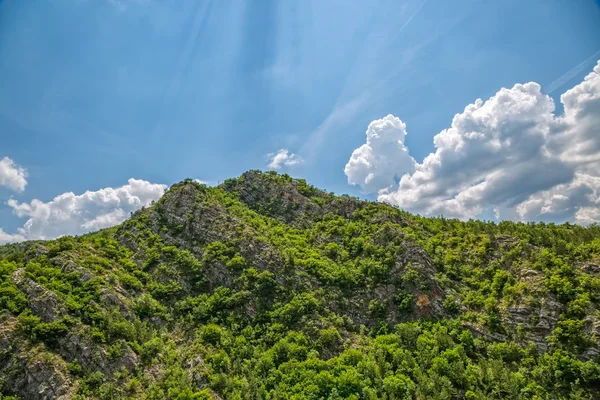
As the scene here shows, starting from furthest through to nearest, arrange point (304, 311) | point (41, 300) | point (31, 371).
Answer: point (304, 311) → point (41, 300) → point (31, 371)

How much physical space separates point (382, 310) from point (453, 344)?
571 inches

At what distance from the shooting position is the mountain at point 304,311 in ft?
154

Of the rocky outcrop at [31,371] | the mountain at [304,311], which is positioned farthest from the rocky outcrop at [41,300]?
the rocky outcrop at [31,371]

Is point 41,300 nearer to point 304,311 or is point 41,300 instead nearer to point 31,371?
point 31,371

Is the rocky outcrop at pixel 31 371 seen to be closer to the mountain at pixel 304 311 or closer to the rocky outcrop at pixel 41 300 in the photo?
the mountain at pixel 304 311

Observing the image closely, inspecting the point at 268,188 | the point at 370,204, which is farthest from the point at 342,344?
the point at 268,188

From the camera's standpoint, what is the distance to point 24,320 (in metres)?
49.6

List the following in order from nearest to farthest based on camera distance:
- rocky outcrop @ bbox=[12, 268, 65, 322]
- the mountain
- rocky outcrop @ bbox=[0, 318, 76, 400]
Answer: rocky outcrop @ bbox=[0, 318, 76, 400] < the mountain < rocky outcrop @ bbox=[12, 268, 65, 322]

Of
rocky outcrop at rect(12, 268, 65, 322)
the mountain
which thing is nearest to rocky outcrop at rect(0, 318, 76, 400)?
the mountain

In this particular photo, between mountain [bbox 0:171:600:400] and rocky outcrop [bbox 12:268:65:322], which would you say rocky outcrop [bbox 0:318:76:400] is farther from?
rocky outcrop [bbox 12:268:65:322]

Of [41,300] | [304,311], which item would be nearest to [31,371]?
[41,300]

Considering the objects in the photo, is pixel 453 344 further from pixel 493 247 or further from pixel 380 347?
pixel 493 247

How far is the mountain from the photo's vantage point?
47000mm

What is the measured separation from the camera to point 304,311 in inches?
2549
